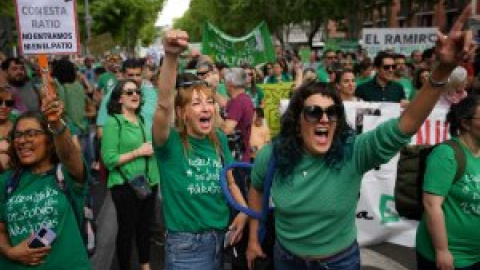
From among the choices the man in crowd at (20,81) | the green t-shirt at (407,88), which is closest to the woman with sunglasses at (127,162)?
the man in crowd at (20,81)

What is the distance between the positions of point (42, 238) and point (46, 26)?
366 centimetres

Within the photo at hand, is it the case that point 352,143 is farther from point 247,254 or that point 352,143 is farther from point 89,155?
point 89,155

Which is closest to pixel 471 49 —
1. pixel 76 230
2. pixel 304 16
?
pixel 76 230

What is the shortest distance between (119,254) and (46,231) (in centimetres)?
182

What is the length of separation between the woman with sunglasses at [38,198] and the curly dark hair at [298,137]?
1.02 meters

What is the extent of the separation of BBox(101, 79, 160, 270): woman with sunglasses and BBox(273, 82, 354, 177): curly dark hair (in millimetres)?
1959

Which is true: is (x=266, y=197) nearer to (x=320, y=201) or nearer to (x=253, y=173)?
(x=253, y=173)

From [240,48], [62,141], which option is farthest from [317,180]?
[240,48]

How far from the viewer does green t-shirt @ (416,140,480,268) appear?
9.29 ft

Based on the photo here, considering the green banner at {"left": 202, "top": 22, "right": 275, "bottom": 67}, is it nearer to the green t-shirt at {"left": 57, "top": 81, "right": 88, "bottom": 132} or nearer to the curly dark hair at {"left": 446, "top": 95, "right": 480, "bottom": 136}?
the green t-shirt at {"left": 57, "top": 81, "right": 88, "bottom": 132}

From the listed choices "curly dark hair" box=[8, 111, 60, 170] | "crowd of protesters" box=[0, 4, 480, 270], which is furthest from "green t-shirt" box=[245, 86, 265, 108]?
"curly dark hair" box=[8, 111, 60, 170]

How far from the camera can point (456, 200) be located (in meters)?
2.90

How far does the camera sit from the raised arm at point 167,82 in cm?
250

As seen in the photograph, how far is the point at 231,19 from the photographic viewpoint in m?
52.4
